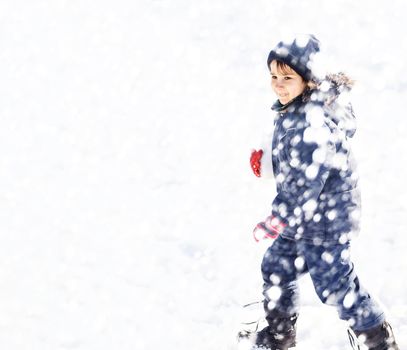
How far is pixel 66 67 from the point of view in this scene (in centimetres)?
766

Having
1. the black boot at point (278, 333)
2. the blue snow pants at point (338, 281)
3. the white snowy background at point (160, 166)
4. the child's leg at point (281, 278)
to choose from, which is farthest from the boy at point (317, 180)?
the black boot at point (278, 333)

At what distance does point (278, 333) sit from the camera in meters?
3.24

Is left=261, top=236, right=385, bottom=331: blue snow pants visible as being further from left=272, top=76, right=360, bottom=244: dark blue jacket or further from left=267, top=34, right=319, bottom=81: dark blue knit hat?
left=267, top=34, right=319, bottom=81: dark blue knit hat

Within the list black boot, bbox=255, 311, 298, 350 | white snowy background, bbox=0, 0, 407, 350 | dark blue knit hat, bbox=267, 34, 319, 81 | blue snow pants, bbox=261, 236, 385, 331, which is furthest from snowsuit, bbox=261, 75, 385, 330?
black boot, bbox=255, 311, 298, 350

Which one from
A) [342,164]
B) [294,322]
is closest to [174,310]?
[294,322]

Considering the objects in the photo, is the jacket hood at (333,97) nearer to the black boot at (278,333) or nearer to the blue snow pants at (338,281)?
the blue snow pants at (338,281)

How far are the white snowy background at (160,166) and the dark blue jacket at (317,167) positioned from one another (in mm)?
254

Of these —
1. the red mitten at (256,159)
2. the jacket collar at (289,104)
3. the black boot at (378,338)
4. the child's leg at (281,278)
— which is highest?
the jacket collar at (289,104)

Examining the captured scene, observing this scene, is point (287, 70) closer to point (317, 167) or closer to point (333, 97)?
point (333, 97)

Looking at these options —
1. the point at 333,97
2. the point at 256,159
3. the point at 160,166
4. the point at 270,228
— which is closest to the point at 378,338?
the point at 270,228

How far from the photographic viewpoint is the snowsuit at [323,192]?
8.50 feet

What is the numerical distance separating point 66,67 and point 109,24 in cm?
142

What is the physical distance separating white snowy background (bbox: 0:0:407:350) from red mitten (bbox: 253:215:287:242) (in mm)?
805

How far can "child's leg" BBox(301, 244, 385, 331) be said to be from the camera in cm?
279
